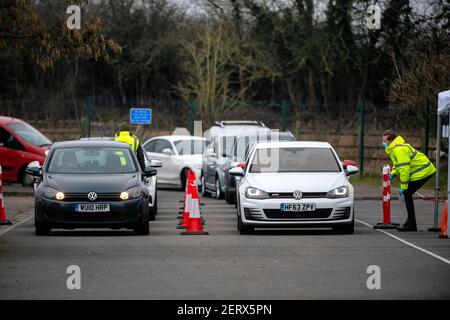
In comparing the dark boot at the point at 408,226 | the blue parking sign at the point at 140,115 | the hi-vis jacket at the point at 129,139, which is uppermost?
the hi-vis jacket at the point at 129,139

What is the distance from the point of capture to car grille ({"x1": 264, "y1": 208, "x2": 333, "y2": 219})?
1878cm

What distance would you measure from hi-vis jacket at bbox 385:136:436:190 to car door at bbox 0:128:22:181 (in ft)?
48.4

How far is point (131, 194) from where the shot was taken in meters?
18.6

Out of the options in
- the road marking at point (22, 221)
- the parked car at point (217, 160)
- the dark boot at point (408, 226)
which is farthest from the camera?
the parked car at point (217, 160)

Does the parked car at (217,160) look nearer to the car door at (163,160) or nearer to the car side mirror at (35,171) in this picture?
the car door at (163,160)

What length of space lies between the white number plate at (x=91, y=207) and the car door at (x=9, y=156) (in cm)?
1451

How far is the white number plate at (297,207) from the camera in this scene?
1873 centimetres

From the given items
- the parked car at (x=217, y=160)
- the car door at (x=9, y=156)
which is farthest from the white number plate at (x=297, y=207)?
the car door at (x=9, y=156)

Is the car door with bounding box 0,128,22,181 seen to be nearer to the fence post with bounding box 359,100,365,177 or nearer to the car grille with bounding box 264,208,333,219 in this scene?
the fence post with bounding box 359,100,365,177

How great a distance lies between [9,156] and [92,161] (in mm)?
13148

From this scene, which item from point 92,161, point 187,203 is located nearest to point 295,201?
point 187,203

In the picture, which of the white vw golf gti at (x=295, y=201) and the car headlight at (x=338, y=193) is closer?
the white vw golf gti at (x=295, y=201)

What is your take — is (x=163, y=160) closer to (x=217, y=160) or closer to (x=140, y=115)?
(x=217, y=160)

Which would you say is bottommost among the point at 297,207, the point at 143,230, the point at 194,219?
the point at 143,230
